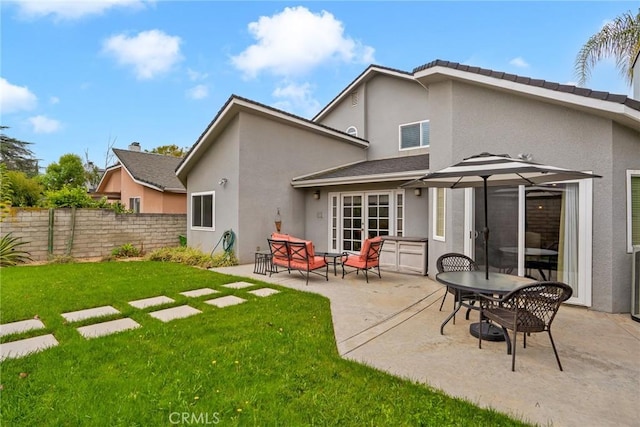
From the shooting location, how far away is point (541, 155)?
6160mm

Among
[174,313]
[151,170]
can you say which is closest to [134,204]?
[151,170]

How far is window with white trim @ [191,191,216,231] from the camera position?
462 inches

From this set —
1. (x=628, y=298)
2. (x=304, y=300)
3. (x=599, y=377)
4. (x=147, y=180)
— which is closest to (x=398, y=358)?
(x=599, y=377)

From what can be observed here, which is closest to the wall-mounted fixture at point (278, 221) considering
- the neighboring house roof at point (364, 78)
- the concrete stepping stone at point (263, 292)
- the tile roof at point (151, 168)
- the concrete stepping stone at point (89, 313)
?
the concrete stepping stone at point (263, 292)

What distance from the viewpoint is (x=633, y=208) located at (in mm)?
5551

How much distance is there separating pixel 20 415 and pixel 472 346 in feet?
15.3

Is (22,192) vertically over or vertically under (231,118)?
under

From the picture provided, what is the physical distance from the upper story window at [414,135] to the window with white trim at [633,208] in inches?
299

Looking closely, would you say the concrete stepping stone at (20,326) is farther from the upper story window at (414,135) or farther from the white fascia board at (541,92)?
the upper story window at (414,135)

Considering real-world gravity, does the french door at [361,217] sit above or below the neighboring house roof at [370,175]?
below

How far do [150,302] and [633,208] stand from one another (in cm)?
877

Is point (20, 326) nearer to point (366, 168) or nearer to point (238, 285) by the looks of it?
point (238, 285)

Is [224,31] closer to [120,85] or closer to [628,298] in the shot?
[120,85]

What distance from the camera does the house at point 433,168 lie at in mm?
5543
